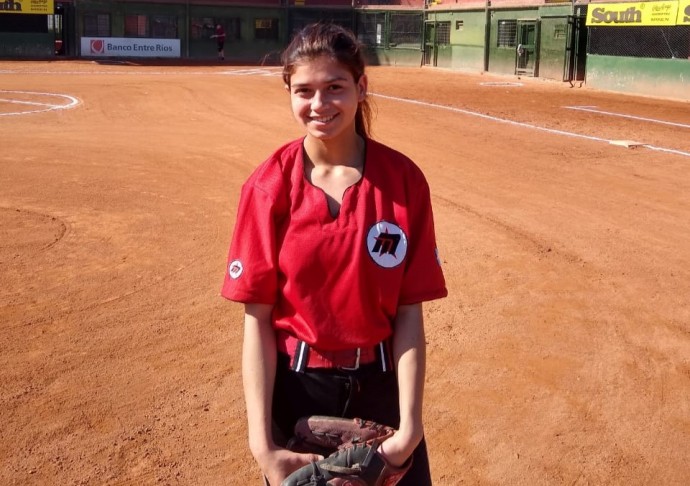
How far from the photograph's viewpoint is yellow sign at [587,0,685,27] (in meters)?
23.1

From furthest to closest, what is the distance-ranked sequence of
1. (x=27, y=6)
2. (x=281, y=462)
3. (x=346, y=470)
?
(x=27, y=6)
(x=281, y=462)
(x=346, y=470)

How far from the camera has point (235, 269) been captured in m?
2.46

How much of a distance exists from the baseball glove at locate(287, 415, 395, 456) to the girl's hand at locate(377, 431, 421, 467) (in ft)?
0.09

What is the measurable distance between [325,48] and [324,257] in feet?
1.92

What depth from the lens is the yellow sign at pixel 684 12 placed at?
872 inches

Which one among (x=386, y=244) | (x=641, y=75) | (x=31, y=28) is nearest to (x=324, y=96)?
(x=386, y=244)

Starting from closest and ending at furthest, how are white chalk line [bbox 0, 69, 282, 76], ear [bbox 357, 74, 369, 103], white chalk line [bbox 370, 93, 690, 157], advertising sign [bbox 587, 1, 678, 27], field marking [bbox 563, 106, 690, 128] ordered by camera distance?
ear [bbox 357, 74, 369, 103] → white chalk line [bbox 370, 93, 690, 157] → field marking [bbox 563, 106, 690, 128] → advertising sign [bbox 587, 1, 678, 27] → white chalk line [bbox 0, 69, 282, 76]

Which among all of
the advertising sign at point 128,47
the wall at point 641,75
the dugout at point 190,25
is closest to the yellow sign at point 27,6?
the dugout at point 190,25

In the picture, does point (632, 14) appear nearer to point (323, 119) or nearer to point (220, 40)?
point (220, 40)

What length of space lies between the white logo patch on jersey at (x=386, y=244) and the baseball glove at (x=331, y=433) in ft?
1.44

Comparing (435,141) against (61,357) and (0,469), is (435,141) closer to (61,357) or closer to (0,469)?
(61,357)

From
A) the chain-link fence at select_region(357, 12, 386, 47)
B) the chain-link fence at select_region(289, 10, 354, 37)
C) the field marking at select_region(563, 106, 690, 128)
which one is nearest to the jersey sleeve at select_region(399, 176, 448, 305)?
the field marking at select_region(563, 106, 690, 128)

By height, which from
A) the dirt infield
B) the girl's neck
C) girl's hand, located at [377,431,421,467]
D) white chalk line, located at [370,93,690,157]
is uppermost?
the girl's neck

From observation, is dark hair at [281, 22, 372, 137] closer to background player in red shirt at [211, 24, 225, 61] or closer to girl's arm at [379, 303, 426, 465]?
girl's arm at [379, 303, 426, 465]
